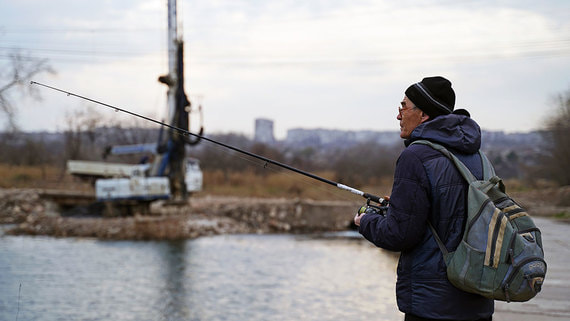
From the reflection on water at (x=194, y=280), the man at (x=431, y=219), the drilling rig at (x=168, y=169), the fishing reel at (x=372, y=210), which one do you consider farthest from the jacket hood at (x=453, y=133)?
the drilling rig at (x=168, y=169)

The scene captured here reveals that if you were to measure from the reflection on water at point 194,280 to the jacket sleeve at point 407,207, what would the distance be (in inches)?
233

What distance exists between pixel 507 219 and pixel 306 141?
5714 inches

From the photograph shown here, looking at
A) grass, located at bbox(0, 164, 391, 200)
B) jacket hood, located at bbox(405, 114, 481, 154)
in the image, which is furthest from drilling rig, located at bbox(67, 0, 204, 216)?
jacket hood, located at bbox(405, 114, 481, 154)

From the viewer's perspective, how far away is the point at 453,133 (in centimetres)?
277

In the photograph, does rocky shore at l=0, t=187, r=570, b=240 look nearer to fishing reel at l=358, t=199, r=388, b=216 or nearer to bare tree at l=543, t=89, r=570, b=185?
bare tree at l=543, t=89, r=570, b=185

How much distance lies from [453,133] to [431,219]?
391 millimetres

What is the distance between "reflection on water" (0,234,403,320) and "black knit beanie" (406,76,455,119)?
6016 millimetres

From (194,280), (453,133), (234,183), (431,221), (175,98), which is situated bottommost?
(194,280)

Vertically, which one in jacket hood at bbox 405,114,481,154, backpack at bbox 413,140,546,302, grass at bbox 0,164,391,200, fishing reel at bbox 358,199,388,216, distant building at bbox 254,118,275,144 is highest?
distant building at bbox 254,118,275,144

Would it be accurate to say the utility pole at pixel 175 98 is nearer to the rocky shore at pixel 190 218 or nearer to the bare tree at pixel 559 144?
the rocky shore at pixel 190 218

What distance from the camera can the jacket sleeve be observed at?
2672 millimetres

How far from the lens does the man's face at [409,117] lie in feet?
9.67

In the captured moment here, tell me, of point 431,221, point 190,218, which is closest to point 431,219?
point 431,221

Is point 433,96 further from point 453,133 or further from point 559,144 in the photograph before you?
Answer: point 559,144
